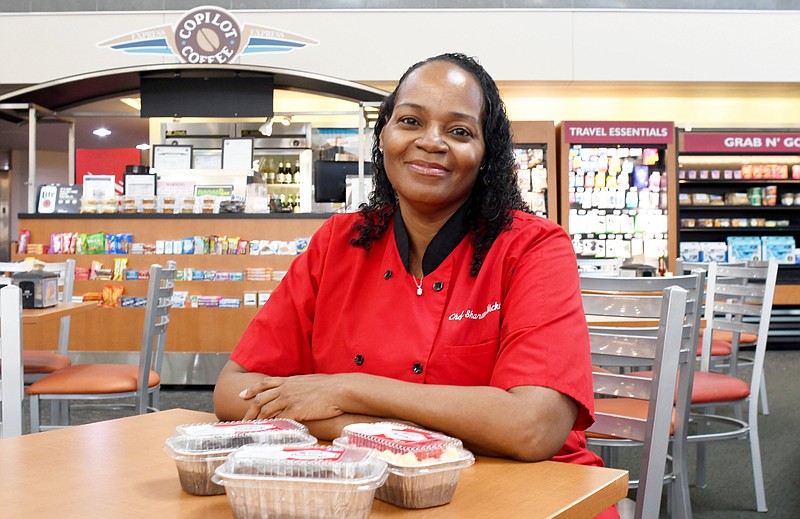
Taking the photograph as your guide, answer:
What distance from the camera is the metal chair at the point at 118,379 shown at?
11.6 feet

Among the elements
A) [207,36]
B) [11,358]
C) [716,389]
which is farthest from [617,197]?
[11,358]

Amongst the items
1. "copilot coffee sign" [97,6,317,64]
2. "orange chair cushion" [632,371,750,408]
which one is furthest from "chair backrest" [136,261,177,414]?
"copilot coffee sign" [97,6,317,64]

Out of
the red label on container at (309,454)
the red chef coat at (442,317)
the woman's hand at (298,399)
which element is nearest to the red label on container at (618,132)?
the red chef coat at (442,317)

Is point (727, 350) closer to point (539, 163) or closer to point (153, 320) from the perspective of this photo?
point (153, 320)

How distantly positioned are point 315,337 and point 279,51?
315 inches

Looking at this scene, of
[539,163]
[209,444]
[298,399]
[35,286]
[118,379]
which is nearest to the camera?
[209,444]

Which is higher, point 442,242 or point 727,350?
point 442,242

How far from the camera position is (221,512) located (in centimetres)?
90

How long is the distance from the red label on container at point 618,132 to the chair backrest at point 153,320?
6177 millimetres

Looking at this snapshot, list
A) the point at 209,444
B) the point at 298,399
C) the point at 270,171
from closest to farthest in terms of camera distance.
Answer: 1. the point at 209,444
2. the point at 298,399
3. the point at 270,171

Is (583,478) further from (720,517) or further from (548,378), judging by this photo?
(720,517)

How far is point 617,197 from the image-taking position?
364 inches

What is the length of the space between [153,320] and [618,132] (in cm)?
672

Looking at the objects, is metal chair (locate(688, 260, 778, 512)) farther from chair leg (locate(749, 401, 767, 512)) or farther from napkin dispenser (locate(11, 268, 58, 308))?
napkin dispenser (locate(11, 268, 58, 308))
